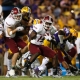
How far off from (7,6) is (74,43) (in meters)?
4.06

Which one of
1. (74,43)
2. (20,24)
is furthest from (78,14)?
(20,24)

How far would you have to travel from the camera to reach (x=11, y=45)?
13.1 meters

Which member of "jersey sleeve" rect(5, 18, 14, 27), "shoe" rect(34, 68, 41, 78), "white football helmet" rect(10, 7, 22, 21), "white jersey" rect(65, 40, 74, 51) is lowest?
"shoe" rect(34, 68, 41, 78)

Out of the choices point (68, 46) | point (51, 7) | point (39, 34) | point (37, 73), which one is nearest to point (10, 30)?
point (39, 34)

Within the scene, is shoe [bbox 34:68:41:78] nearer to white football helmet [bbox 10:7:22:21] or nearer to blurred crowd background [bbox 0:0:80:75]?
white football helmet [bbox 10:7:22:21]

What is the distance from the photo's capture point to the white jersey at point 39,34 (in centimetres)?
1245

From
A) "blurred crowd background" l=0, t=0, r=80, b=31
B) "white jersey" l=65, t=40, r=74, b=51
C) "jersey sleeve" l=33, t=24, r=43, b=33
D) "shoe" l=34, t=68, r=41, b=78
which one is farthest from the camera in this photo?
"blurred crowd background" l=0, t=0, r=80, b=31

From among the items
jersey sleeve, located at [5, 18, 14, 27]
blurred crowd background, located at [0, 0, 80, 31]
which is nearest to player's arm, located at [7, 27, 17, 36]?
jersey sleeve, located at [5, 18, 14, 27]

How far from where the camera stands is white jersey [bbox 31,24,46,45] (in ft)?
40.8

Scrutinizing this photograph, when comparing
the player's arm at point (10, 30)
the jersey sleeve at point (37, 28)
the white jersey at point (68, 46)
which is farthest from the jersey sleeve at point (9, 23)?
the white jersey at point (68, 46)

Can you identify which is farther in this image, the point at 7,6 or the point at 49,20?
the point at 7,6

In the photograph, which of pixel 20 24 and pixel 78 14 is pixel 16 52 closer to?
pixel 20 24

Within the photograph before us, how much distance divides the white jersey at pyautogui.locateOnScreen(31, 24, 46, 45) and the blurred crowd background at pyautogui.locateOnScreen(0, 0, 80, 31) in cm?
455

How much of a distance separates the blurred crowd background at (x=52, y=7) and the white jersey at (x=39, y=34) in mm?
4548
